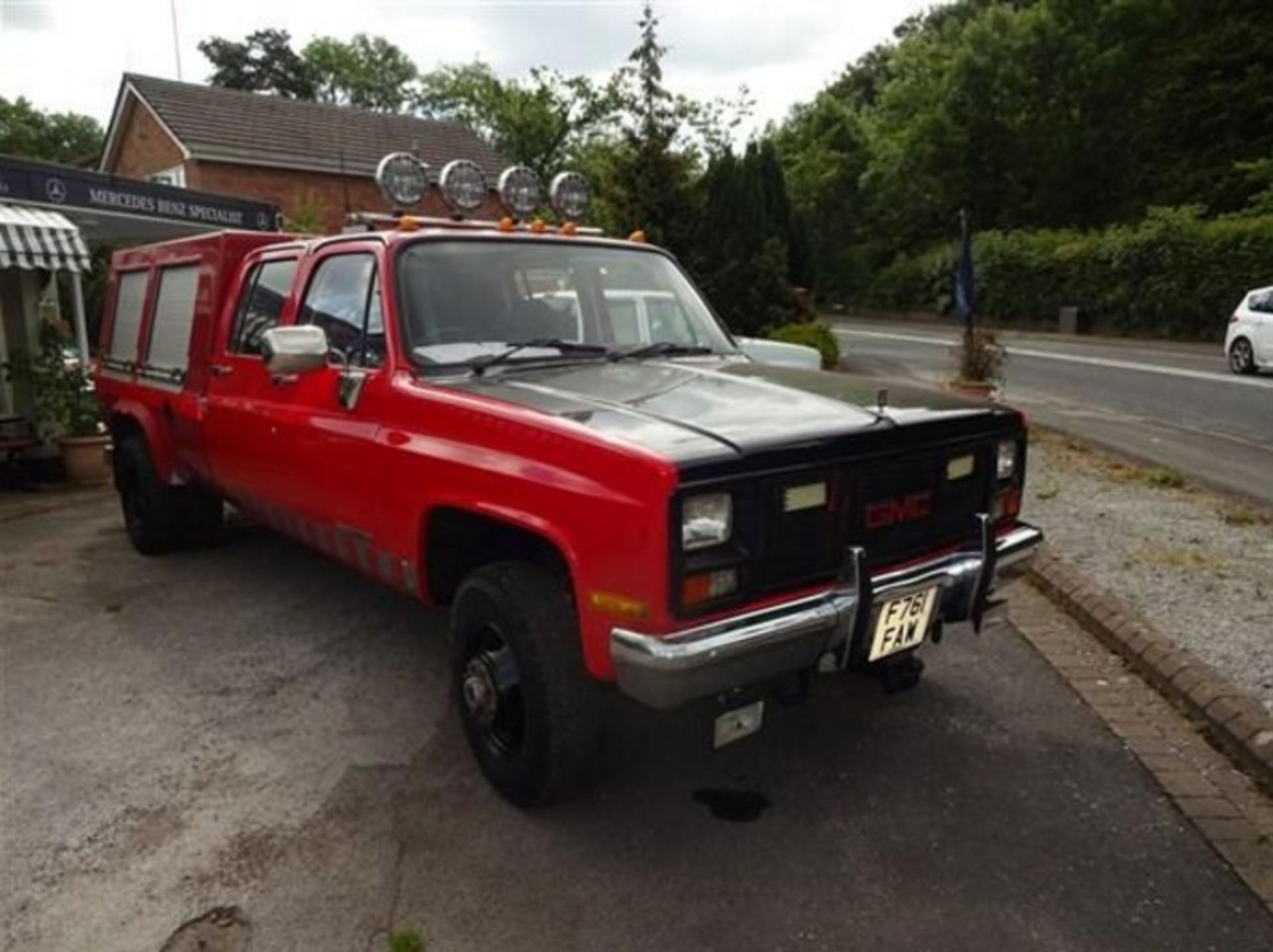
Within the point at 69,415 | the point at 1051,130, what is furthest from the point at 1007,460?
the point at 1051,130

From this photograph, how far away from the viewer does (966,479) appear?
3.43 metres

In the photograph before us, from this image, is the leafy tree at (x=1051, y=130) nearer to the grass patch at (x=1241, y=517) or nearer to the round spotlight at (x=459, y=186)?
the grass patch at (x=1241, y=517)

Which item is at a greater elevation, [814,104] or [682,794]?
[814,104]

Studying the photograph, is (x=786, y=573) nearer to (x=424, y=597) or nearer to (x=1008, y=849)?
(x=1008, y=849)

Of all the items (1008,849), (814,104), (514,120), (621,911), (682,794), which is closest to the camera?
(621,911)

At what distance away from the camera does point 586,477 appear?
109 inches

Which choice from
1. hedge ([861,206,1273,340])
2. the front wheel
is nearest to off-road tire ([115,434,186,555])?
the front wheel

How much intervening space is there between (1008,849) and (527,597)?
167cm

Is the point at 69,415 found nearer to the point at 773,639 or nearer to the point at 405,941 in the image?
the point at 405,941

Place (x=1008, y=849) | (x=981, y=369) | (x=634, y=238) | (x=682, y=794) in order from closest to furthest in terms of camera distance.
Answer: (x=1008, y=849), (x=682, y=794), (x=634, y=238), (x=981, y=369)

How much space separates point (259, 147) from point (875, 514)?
82.9 ft

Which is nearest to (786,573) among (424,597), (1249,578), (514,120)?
(424,597)

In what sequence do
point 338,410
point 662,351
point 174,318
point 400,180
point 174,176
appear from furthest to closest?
point 174,176, point 174,318, point 400,180, point 662,351, point 338,410

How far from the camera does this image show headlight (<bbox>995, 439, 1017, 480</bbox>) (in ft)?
11.8
